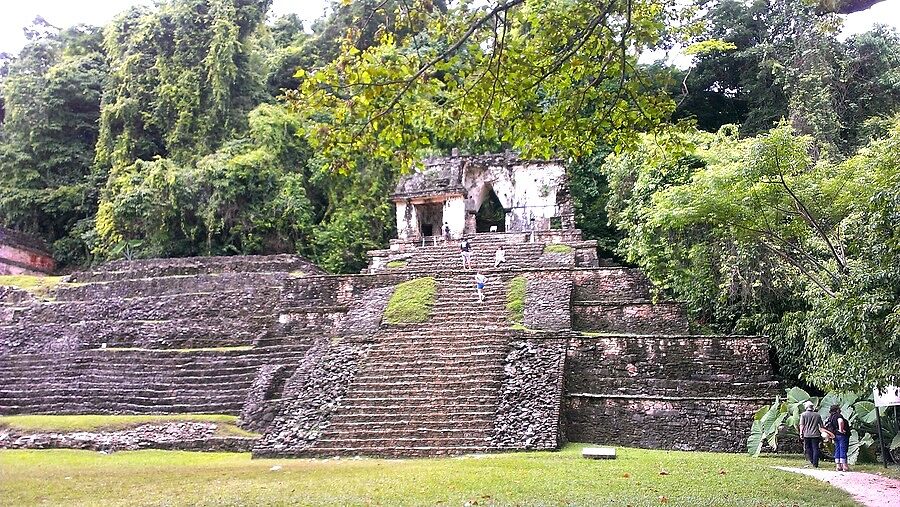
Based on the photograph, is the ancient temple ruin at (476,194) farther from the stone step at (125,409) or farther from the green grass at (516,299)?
the stone step at (125,409)

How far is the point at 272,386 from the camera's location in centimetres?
1296

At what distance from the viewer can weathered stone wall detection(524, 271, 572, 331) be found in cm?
1366

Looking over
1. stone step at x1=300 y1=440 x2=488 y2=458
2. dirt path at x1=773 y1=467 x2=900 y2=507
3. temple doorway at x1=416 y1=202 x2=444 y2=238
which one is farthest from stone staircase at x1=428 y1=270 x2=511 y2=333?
temple doorway at x1=416 y1=202 x2=444 y2=238

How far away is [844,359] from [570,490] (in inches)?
166

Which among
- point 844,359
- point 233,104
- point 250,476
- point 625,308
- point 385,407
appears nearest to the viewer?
point 250,476

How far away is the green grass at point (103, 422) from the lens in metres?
12.1

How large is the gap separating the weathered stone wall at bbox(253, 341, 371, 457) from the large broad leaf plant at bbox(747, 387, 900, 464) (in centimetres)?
606

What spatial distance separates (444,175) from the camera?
77.4ft

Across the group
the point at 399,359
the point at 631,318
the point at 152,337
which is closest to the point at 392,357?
the point at 399,359

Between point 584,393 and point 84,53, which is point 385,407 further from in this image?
point 84,53

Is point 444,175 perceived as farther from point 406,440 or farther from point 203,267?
point 406,440

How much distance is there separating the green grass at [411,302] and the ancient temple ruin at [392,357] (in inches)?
7.3

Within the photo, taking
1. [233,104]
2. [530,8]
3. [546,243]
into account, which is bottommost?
[546,243]

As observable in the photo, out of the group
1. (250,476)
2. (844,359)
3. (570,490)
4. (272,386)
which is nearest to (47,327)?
(272,386)
